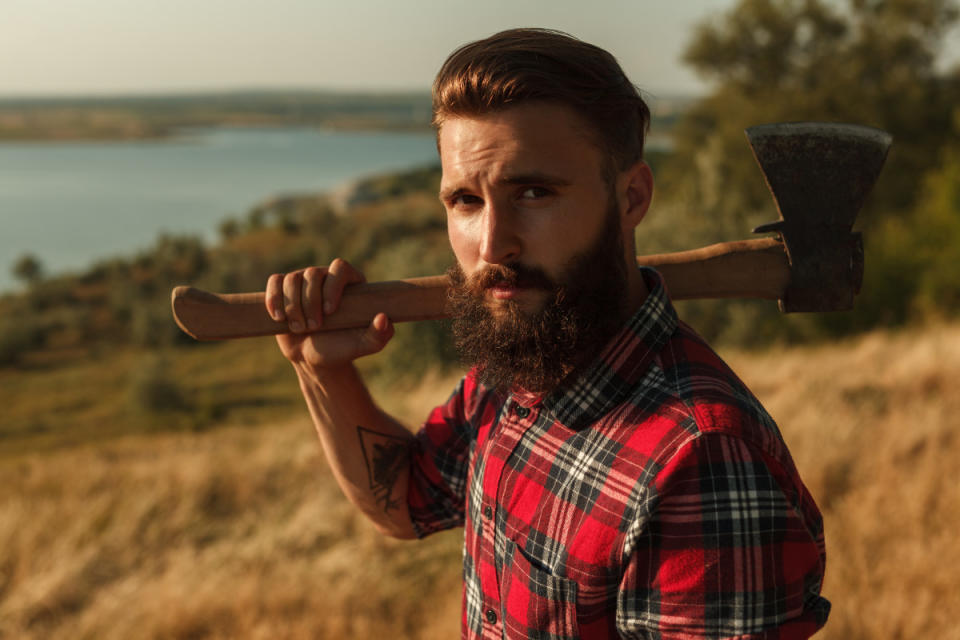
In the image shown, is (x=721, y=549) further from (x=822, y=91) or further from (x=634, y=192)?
(x=822, y=91)

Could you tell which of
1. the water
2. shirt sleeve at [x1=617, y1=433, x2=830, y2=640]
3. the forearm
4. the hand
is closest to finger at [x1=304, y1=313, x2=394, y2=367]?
the hand

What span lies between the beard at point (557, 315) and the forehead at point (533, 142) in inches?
5.6

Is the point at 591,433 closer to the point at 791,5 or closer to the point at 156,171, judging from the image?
the point at 791,5

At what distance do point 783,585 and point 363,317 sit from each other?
45.0 inches

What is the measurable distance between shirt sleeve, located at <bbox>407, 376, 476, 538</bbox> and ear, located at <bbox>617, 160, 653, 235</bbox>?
61cm

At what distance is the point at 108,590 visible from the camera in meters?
4.49

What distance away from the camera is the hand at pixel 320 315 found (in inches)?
72.6

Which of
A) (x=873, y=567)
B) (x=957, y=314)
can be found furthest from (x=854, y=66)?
(x=873, y=567)

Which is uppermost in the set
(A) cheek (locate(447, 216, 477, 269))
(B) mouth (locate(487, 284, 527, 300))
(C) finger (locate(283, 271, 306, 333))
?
(A) cheek (locate(447, 216, 477, 269))

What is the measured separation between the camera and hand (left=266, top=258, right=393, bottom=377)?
6.05 feet

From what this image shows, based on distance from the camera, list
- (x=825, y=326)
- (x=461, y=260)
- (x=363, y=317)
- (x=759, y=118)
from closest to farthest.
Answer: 1. (x=461, y=260)
2. (x=363, y=317)
3. (x=825, y=326)
4. (x=759, y=118)

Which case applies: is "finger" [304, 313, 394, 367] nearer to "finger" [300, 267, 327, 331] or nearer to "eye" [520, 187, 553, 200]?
"finger" [300, 267, 327, 331]

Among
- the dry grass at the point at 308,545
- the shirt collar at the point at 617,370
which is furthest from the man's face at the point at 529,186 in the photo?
the dry grass at the point at 308,545

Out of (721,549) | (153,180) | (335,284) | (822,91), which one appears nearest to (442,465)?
(335,284)
